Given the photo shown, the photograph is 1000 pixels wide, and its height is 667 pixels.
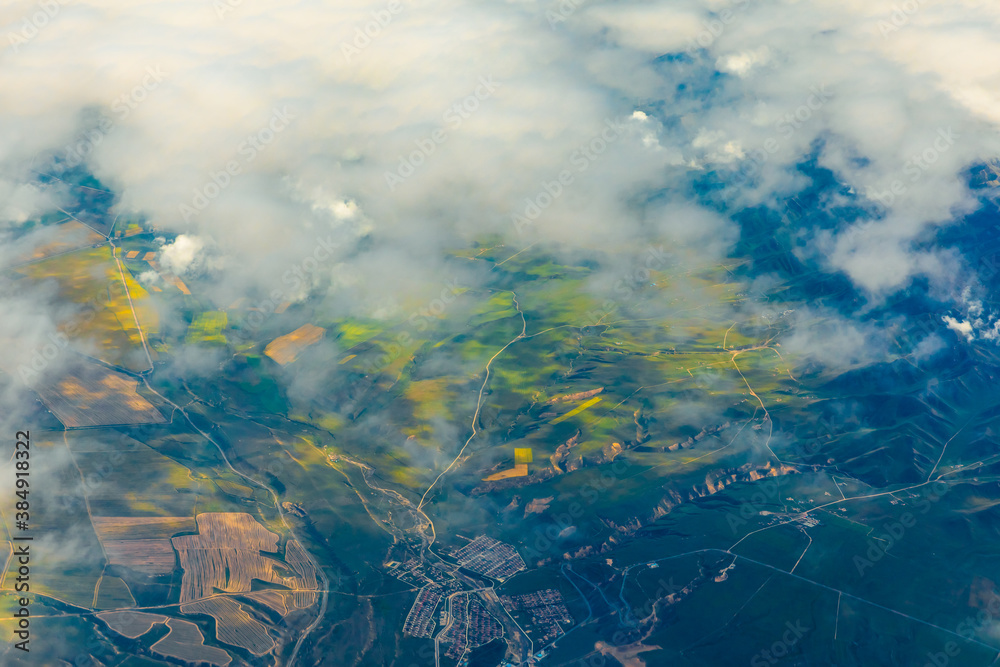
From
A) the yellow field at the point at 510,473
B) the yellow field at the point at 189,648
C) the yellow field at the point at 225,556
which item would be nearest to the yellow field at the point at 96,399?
the yellow field at the point at 225,556

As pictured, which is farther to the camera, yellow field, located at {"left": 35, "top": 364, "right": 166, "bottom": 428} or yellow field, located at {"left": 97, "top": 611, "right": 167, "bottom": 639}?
yellow field, located at {"left": 35, "top": 364, "right": 166, "bottom": 428}

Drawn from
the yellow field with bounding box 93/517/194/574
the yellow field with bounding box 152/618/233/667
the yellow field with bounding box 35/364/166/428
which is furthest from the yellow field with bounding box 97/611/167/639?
the yellow field with bounding box 35/364/166/428

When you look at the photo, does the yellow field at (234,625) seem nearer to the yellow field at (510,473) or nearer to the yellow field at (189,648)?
the yellow field at (189,648)

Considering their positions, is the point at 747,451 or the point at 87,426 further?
the point at 747,451

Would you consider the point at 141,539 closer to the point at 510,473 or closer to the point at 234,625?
the point at 234,625

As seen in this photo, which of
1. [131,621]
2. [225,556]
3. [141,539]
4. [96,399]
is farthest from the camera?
[96,399]

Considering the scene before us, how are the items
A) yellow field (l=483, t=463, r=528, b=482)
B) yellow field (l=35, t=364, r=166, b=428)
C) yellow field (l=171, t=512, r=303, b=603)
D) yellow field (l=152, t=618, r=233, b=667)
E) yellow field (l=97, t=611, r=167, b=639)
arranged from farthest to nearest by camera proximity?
yellow field (l=483, t=463, r=528, b=482)
yellow field (l=35, t=364, r=166, b=428)
yellow field (l=171, t=512, r=303, b=603)
yellow field (l=97, t=611, r=167, b=639)
yellow field (l=152, t=618, r=233, b=667)

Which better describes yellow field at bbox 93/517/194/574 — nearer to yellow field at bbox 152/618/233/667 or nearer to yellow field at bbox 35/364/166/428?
yellow field at bbox 152/618/233/667

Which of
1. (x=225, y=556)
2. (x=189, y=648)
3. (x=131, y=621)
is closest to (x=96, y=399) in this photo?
(x=225, y=556)

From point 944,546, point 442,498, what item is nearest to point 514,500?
A: point 442,498

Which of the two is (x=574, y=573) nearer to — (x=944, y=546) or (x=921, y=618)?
(x=921, y=618)

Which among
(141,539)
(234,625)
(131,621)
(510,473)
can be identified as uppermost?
(234,625)
